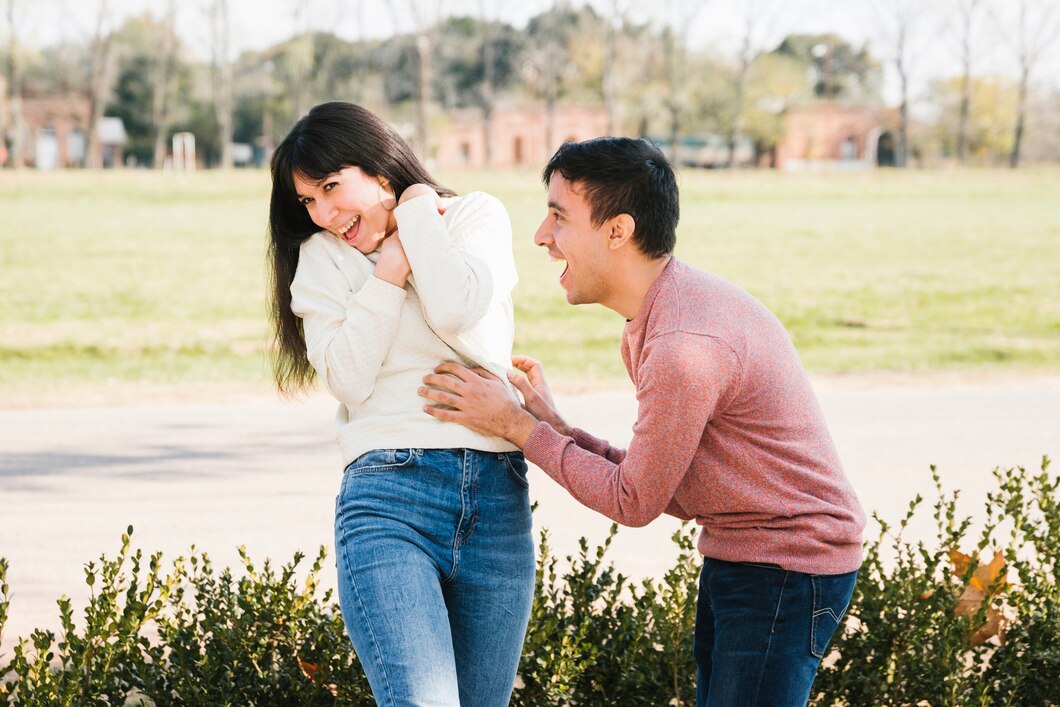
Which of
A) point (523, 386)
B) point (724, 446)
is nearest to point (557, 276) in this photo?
point (523, 386)

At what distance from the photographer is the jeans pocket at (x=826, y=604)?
2180mm

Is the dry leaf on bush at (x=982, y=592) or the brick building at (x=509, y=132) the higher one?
the brick building at (x=509, y=132)

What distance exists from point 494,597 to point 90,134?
5123 cm

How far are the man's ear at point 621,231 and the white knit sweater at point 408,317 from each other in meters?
0.28

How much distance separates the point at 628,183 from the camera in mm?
2168

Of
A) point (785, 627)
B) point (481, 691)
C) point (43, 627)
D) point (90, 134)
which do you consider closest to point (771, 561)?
point (785, 627)

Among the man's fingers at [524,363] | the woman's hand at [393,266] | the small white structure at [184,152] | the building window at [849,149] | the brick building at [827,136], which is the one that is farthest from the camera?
the building window at [849,149]

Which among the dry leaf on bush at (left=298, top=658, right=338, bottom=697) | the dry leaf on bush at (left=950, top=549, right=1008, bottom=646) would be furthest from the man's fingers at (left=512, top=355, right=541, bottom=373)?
the dry leaf on bush at (left=950, top=549, right=1008, bottom=646)

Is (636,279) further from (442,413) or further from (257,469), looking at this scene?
(257,469)

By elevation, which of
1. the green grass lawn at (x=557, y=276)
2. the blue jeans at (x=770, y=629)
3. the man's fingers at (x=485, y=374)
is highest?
the man's fingers at (x=485, y=374)

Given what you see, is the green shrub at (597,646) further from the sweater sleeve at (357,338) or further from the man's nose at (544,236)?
the man's nose at (544,236)

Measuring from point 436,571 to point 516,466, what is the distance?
0.29m

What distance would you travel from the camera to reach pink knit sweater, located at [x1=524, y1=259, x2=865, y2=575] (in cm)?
206

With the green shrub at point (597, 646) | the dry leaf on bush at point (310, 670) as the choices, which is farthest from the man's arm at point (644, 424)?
the dry leaf on bush at point (310, 670)
